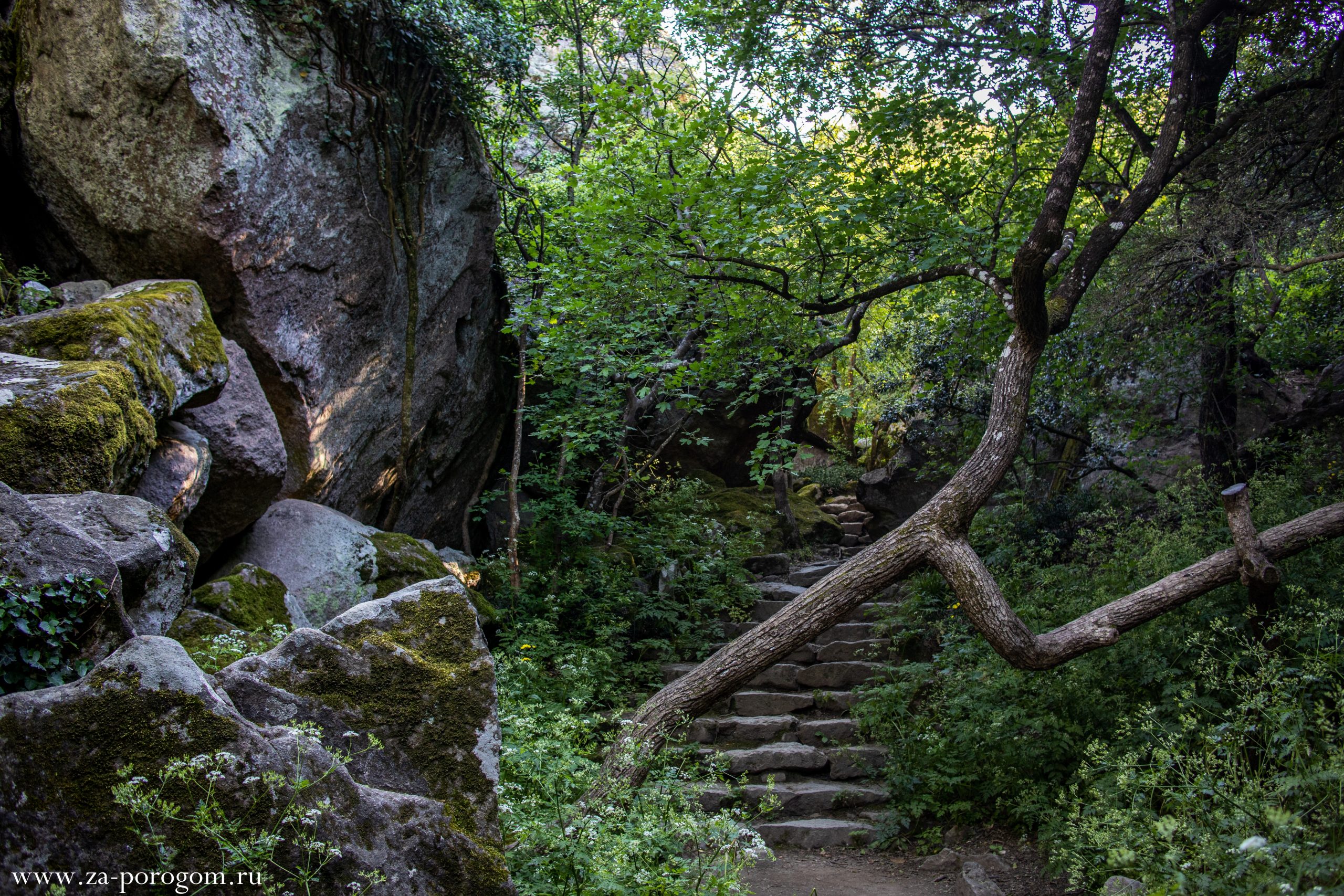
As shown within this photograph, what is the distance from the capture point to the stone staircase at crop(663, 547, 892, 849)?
5.43 m

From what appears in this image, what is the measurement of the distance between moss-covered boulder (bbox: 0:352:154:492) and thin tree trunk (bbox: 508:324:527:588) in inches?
193

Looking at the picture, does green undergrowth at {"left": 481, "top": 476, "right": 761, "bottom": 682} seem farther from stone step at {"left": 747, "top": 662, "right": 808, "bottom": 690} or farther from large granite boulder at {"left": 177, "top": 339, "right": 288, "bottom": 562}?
large granite boulder at {"left": 177, "top": 339, "right": 288, "bottom": 562}

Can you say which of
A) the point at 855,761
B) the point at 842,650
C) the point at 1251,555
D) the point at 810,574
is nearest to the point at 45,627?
the point at 855,761

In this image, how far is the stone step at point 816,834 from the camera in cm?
525

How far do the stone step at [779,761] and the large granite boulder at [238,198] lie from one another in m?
4.29

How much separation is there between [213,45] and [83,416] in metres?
3.52

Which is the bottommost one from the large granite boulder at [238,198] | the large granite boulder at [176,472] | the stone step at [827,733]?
the stone step at [827,733]

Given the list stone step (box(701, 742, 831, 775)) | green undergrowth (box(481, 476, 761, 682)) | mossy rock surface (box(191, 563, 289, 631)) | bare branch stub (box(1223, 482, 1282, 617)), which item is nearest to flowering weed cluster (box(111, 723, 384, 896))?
mossy rock surface (box(191, 563, 289, 631))

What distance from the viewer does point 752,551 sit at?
10500 mm

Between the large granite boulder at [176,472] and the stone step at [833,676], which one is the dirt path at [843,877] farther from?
the large granite boulder at [176,472]

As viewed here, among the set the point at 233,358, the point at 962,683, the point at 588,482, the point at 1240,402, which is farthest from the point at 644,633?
the point at 1240,402

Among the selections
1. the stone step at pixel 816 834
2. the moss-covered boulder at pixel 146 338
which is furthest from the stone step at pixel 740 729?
the moss-covered boulder at pixel 146 338

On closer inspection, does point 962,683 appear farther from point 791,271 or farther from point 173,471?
point 173,471

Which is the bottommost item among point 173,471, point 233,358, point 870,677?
point 870,677
